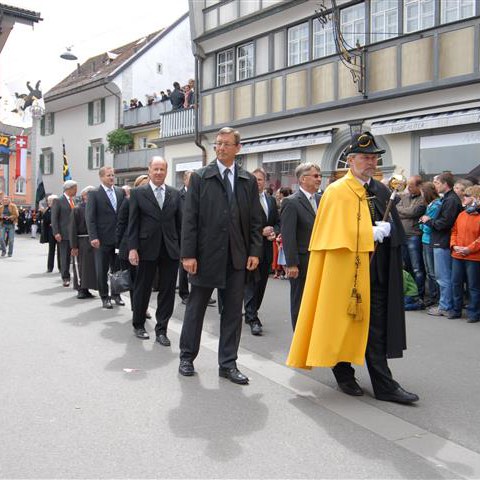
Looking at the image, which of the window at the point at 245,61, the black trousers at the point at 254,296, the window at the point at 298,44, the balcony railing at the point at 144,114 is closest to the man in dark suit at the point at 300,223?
the black trousers at the point at 254,296

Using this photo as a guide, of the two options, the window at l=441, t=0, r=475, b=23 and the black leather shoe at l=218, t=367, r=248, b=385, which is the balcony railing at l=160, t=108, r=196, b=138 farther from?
the black leather shoe at l=218, t=367, r=248, b=385

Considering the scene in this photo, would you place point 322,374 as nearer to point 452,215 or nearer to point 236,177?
point 236,177

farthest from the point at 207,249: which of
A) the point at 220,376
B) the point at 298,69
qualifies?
the point at 298,69

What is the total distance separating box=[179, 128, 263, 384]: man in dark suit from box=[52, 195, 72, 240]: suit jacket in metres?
7.00

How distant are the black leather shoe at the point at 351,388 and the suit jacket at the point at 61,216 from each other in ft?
26.1

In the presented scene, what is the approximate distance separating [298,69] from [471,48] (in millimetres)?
5207

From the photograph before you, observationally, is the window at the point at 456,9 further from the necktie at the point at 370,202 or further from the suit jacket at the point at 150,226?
the necktie at the point at 370,202

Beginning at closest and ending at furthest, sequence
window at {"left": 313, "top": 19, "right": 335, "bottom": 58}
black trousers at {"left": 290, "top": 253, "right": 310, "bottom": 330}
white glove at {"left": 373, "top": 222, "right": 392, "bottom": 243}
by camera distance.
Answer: white glove at {"left": 373, "top": 222, "right": 392, "bottom": 243} < black trousers at {"left": 290, "top": 253, "right": 310, "bottom": 330} < window at {"left": 313, "top": 19, "right": 335, "bottom": 58}

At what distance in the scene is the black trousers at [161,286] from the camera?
665 cm

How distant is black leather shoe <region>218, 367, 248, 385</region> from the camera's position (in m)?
5.00

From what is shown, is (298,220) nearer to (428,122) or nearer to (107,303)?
(107,303)

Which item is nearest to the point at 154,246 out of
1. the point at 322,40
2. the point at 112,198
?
the point at 112,198

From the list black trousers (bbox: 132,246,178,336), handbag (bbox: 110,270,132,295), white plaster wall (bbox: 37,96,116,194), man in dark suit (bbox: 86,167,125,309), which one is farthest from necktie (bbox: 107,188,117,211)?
white plaster wall (bbox: 37,96,116,194)

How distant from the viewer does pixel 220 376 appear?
5.19 metres
